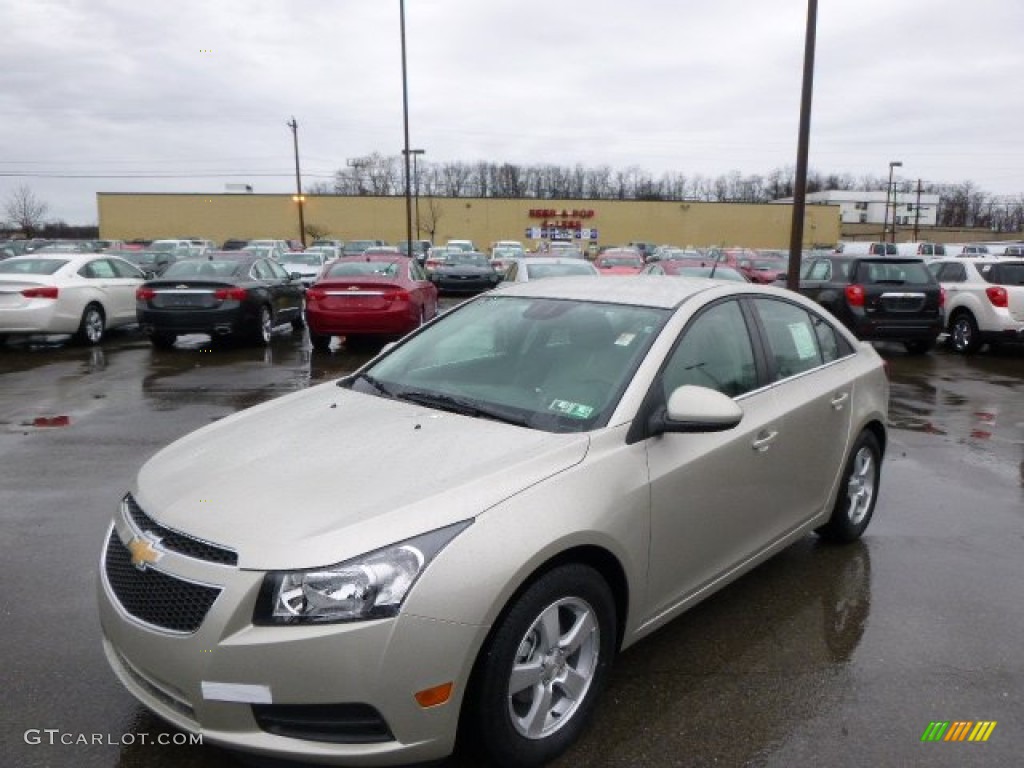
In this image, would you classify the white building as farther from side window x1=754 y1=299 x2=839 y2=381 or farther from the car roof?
the car roof

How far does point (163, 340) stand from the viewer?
1328cm

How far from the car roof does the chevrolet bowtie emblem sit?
2.21 metres

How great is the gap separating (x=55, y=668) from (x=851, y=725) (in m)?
3.12

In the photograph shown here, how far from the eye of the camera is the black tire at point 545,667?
99.7 inches

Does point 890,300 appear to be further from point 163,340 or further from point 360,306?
point 163,340

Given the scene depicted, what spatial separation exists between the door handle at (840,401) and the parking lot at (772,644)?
900 millimetres

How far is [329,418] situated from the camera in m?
3.50

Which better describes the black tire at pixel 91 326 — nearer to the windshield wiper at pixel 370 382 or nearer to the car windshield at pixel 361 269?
the car windshield at pixel 361 269

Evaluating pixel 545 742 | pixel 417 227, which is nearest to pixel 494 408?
pixel 545 742

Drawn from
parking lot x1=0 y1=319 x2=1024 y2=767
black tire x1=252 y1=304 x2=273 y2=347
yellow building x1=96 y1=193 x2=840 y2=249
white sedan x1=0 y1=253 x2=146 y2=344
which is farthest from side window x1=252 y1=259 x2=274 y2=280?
yellow building x1=96 y1=193 x2=840 y2=249

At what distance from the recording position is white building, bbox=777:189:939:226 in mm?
112625

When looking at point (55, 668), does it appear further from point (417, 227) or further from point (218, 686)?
point (417, 227)

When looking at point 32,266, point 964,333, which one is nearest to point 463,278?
point 32,266

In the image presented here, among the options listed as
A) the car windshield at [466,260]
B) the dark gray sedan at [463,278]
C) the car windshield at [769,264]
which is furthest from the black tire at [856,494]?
the car windshield at [769,264]
